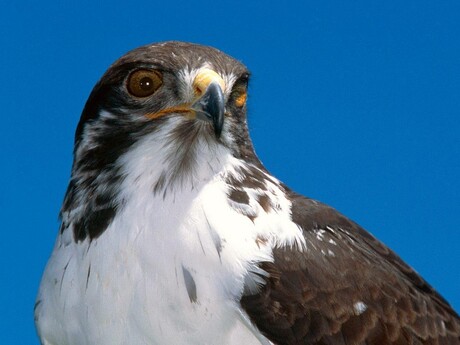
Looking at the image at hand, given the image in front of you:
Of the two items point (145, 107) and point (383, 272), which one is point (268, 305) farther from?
point (145, 107)

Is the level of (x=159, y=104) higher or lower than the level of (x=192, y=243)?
higher

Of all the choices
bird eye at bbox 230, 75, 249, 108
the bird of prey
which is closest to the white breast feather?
the bird of prey

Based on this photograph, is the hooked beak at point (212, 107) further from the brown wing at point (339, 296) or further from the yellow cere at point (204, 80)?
the brown wing at point (339, 296)

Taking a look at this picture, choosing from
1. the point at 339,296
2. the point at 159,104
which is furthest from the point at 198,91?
the point at 339,296

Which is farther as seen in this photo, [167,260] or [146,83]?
[146,83]

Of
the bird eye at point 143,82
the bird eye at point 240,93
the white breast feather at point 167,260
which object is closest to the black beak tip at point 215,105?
the white breast feather at point 167,260

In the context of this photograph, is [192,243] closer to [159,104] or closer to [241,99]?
[159,104]
